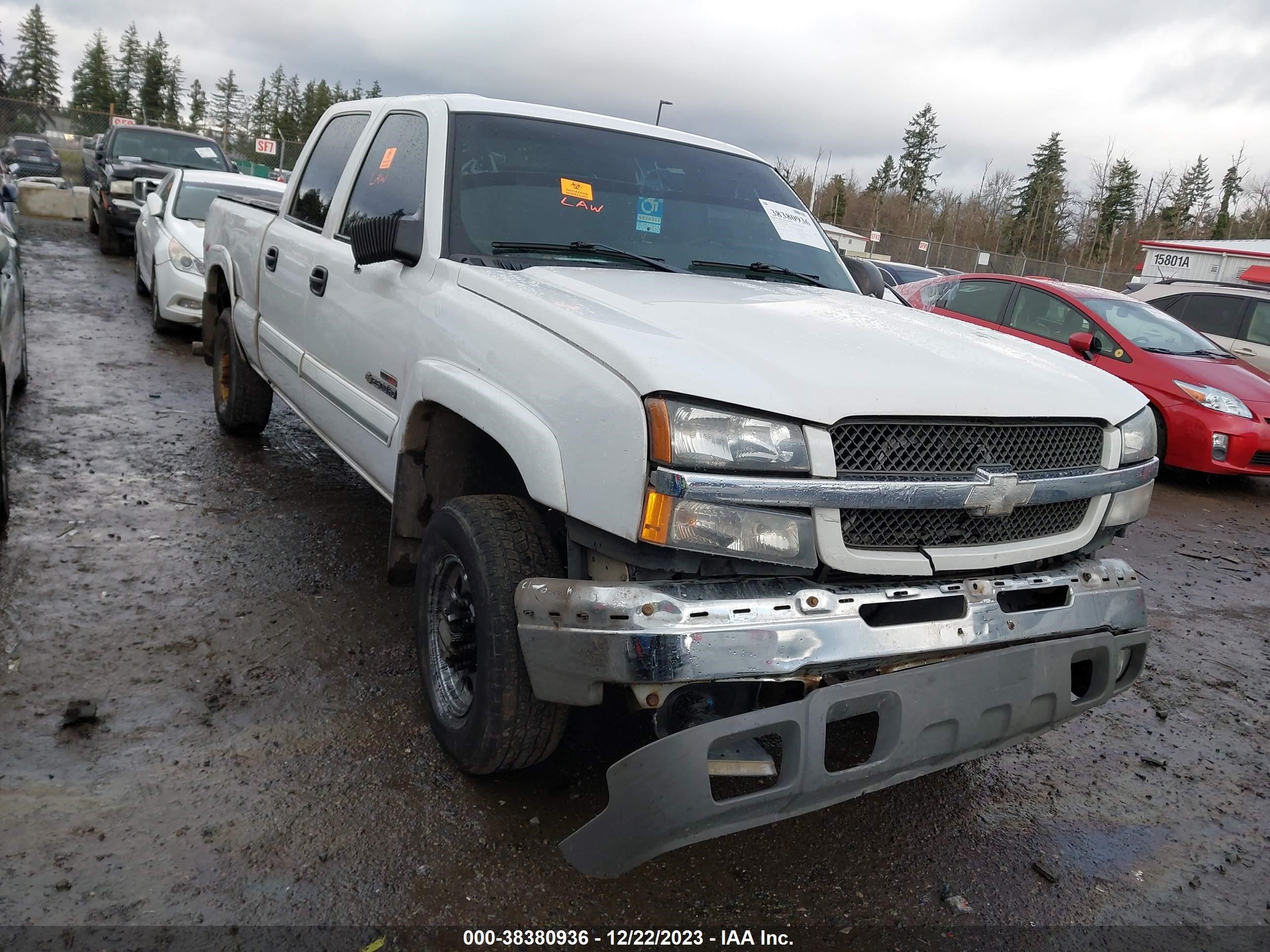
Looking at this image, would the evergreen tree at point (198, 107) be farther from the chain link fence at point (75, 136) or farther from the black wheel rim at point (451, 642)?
the black wheel rim at point (451, 642)

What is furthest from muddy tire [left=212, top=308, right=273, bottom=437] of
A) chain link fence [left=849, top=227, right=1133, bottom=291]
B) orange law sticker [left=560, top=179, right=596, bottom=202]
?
chain link fence [left=849, top=227, right=1133, bottom=291]

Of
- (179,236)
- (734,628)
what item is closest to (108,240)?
(179,236)

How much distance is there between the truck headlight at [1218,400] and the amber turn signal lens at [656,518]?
7.08m

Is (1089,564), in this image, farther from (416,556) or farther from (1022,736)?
(416,556)

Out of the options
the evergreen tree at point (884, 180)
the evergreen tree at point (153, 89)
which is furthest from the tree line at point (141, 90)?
the evergreen tree at point (884, 180)

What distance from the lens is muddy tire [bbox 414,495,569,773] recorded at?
2361mm

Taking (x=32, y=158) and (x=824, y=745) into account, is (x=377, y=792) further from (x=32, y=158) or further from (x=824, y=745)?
(x=32, y=158)

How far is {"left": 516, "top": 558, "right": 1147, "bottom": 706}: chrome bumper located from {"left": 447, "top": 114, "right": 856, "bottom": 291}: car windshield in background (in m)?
1.45

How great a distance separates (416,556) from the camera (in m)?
3.24

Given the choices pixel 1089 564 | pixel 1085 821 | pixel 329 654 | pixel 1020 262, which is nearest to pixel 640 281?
pixel 1089 564

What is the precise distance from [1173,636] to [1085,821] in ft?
6.48

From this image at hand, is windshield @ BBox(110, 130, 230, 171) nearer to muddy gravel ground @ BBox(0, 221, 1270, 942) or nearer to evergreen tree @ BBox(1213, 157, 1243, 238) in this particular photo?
muddy gravel ground @ BBox(0, 221, 1270, 942)

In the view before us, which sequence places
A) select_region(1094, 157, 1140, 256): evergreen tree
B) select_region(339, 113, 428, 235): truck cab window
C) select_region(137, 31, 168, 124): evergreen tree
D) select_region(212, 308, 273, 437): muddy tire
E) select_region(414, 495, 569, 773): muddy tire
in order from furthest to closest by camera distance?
select_region(137, 31, 168, 124): evergreen tree, select_region(1094, 157, 1140, 256): evergreen tree, select_region(212, 308, 273, 437): muddy tire, select_region(339, 113, 428, 235): truck cab window, select_region(414, 495, 569, 773): muddy tire

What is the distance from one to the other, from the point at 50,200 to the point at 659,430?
71.8ft
